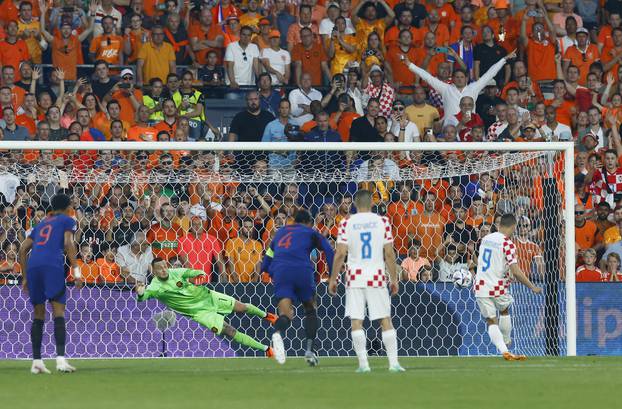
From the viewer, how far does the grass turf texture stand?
10.7 m

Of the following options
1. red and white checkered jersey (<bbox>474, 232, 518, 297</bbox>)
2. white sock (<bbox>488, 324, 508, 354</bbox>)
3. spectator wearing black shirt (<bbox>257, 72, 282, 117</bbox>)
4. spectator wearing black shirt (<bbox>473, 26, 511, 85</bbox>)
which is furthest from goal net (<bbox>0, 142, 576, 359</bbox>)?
spectator wearing black shirt (<bbox>473, 26, 511, 85</bbox>)

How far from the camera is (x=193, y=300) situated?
16.7m

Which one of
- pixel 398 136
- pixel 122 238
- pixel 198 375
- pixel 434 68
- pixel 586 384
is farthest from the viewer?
pixel 434 68

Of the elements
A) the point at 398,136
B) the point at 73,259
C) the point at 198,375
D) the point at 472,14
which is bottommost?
the point at 198,375

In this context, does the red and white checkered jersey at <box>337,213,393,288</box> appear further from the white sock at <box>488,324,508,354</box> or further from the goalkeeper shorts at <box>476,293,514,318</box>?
the goalkeeper shorts at <box>476,293,514,318</box>

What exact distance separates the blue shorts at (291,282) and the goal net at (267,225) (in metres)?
2.48

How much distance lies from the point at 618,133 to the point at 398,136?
12.9ft

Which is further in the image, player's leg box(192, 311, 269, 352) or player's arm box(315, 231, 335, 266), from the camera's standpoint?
player's leg box(192, 311, 269, 352)

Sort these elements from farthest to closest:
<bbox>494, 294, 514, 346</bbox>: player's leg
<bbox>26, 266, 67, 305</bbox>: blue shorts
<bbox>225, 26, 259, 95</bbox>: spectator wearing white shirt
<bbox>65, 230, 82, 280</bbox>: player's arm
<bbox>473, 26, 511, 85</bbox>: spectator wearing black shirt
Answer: <bbox>473, 26, 511, 85</bbox>: spectator wearing black shirt
<bbox>225, 26, 259, 95</bbox>: spectator wearing white shirt
<bbox>494, 294, 514, 346</bbox>: player's leg
<bbox>26, 266, 67, 305</bbox>: blue shorts
<bbox>65, 230, 82, 280</bbox>: player's arm

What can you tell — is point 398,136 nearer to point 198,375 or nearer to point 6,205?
point 6,205

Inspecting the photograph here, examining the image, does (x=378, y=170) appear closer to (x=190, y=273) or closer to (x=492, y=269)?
(x=492, y=269)

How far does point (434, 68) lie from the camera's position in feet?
80.4

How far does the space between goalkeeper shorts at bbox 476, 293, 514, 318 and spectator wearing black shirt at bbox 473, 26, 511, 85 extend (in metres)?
9.01

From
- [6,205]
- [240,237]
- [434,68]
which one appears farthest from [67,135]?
[434,68]
